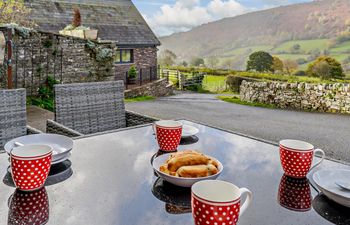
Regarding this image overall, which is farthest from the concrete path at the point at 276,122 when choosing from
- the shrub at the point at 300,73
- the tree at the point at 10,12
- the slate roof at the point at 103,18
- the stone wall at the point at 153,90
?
the shrub at the point at 300,73

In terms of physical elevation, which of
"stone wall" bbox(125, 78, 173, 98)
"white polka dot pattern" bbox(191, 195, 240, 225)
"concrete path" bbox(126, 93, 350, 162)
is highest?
"white polka dot pattern" bbox(191, 195, 240, 225)

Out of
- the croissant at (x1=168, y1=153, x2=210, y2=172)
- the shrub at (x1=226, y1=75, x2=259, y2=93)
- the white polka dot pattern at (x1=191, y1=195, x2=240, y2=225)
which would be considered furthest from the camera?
the shrub at (x1=226, y1=75, x2=259, y2=93)

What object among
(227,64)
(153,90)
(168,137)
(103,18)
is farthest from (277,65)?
(168,137)

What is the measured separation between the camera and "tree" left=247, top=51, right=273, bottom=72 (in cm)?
2138

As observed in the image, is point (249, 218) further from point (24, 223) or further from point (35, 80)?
point (35, 80)

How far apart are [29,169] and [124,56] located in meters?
13.7

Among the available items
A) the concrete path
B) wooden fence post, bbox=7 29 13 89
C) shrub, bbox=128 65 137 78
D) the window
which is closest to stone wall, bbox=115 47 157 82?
the window

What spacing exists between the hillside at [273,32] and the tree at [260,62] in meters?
0.60

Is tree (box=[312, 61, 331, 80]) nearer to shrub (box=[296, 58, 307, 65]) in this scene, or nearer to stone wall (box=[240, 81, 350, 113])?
shrub (box=[296, 58, 307, 65])

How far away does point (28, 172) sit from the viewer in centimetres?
112

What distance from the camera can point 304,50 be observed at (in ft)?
69.7

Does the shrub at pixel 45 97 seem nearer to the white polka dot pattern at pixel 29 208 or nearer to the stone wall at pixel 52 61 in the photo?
the stone wall at pixel 52 61

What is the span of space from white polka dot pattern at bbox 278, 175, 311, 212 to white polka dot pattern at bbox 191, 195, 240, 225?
1.12 feet

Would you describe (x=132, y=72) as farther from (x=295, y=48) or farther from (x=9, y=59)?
(x=295, y=48)
